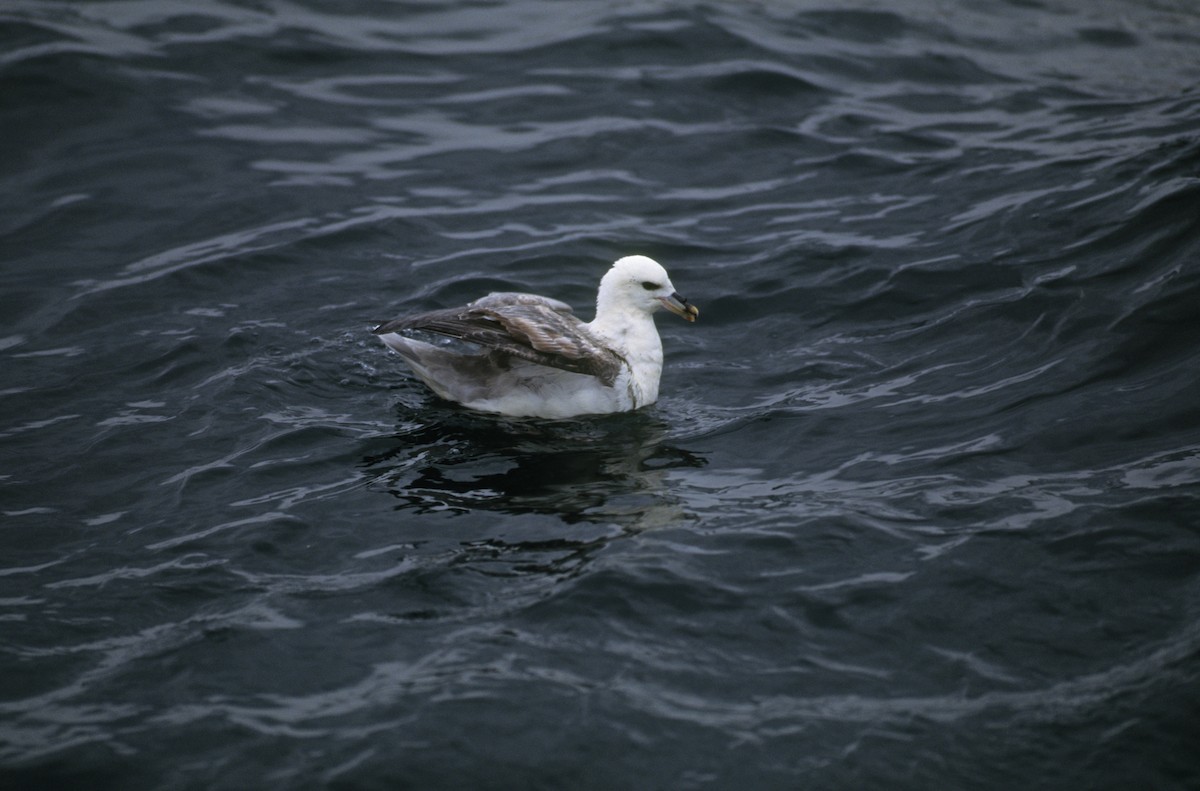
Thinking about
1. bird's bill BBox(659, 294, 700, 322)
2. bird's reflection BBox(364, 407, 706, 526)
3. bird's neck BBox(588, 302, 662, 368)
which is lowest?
bird's reflection BBox(364, 407, 706, 526)

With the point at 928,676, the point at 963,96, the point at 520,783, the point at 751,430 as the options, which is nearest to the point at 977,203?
the point at 963,96

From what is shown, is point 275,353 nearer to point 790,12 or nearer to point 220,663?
point 220,663

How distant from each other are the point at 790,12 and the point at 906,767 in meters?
13.3

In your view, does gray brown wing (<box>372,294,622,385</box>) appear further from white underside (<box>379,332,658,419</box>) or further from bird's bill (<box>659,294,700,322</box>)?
bird's bill (<box>659,294,700,322</box>)

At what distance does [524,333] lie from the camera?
314 inches

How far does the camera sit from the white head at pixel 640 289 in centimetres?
870

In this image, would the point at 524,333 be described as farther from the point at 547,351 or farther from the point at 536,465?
the point at 536,465

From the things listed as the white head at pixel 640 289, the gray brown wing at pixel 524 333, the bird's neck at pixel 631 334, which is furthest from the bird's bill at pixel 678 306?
the gray brown wing at pixel 524 333

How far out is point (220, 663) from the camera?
5703 mm

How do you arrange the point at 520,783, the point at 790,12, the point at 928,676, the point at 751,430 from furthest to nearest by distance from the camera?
1. the point at 790,12
2. the point at 751,430
3. the point at 928,676
4. the point at 520,783

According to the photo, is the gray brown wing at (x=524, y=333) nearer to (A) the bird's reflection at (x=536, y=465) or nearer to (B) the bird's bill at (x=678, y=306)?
(A) the bird's reflection at (x=536, y=465)

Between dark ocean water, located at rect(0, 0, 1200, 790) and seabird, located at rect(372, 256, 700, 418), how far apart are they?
0.23 meters

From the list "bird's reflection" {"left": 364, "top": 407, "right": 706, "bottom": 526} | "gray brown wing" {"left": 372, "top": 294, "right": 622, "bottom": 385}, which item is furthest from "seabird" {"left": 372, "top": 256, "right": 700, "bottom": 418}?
"bird's reflection" {"left": 364, "top": 407, "right": 706, "bottom": 526}

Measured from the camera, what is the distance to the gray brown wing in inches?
315
